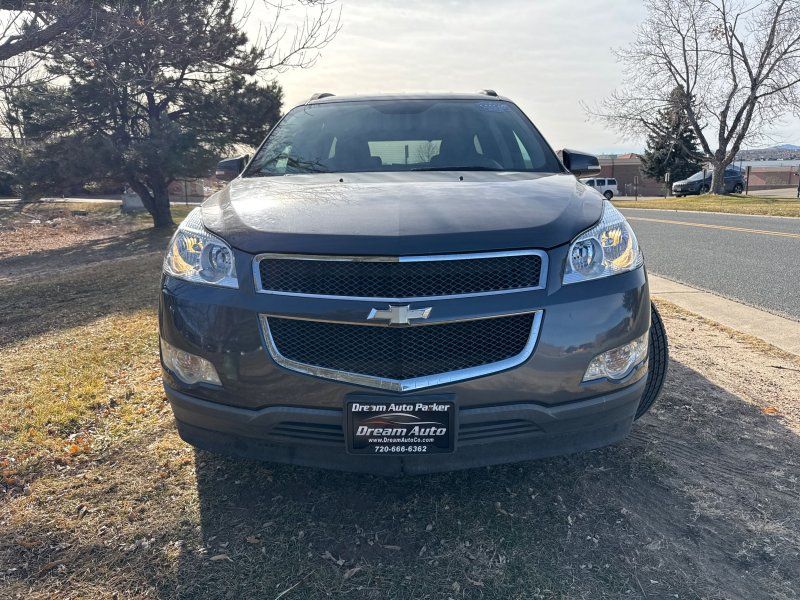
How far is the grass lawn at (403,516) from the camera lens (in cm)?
192

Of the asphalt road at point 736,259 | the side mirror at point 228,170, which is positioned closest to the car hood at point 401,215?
the side mirror at point 228,170

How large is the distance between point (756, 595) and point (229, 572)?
175 centimetres

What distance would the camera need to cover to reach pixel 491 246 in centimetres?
200

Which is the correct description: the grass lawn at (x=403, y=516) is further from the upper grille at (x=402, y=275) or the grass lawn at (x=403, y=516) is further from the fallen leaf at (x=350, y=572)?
the upper grille at (x=402, y=275)

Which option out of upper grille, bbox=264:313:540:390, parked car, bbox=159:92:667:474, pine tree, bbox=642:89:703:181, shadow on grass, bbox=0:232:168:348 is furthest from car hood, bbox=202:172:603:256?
pine tree, bbox=642:89:703:181

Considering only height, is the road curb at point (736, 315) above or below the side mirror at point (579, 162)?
below

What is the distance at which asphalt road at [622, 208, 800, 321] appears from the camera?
5.89 m

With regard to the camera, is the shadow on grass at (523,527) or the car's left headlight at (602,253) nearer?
the shadow on grass at (523,527)

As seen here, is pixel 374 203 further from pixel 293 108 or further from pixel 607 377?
pixel 293 108

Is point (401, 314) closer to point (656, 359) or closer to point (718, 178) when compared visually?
point (656, 359)

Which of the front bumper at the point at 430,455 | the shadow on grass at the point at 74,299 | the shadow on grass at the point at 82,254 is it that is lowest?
the shadow on grass at the point at 82,254

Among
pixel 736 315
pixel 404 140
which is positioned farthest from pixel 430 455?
pixel 736 315

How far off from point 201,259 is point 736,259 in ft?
26.8

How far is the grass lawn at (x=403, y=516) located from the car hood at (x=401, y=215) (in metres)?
1.08
